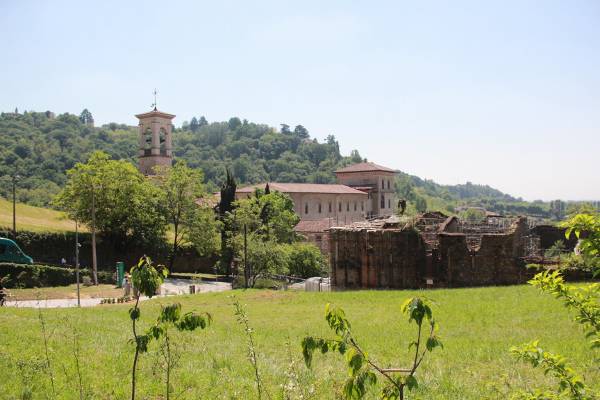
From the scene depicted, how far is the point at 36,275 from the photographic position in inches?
1501

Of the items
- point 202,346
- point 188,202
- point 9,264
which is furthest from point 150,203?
point 202,346

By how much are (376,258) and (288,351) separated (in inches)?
1059

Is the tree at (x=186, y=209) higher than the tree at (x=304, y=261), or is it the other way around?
the tree at (x=186, y=209)

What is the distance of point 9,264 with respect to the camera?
3738 centimetres

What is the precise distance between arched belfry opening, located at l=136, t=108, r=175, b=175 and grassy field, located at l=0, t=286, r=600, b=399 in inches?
1811

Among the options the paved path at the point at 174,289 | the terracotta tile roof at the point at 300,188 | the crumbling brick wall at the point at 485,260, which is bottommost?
the paved path at the point at 174,289

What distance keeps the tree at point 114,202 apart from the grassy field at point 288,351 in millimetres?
26576

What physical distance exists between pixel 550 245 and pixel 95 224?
37.6 metres

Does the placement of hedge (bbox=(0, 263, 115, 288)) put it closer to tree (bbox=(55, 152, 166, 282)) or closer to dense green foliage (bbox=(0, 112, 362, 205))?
tree (bbox=(55, 152, 166, 282))

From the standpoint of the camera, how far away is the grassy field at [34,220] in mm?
45500

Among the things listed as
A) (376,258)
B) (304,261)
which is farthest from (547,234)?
(304,261)

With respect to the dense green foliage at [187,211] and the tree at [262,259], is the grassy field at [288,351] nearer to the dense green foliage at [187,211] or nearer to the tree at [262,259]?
the tree at [262,259]

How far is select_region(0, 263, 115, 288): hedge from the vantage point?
37.1 m

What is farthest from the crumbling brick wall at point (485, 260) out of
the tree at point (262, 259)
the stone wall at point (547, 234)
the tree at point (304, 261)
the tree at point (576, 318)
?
the tree at point (576, 318)
